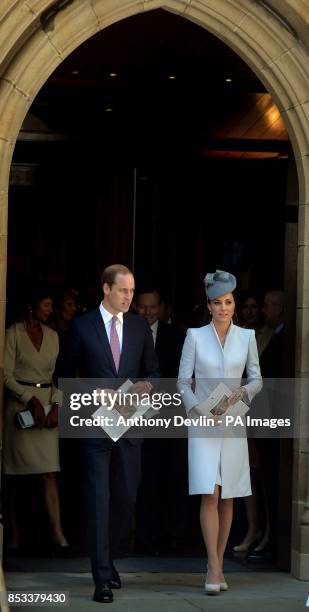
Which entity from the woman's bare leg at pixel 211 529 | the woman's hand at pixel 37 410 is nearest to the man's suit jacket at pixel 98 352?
the woman's bare leg at pixel 211 529

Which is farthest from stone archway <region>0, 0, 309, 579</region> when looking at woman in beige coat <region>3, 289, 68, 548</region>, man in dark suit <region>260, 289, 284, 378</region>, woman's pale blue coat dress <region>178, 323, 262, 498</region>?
woman in beige coat <region>3, 289, 68, 548</region>

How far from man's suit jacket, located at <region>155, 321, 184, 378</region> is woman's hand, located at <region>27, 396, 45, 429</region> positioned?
0.88 m

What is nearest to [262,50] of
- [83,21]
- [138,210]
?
[83,21]

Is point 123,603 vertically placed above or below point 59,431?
below

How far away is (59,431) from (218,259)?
4.98m

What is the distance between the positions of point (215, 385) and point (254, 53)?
2.13m

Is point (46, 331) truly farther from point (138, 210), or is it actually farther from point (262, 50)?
point (138, 210)

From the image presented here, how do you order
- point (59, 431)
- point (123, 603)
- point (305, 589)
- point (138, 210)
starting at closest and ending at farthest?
point (123, 603) < point (305, 589) < point (59, 431) < point (138, 210)

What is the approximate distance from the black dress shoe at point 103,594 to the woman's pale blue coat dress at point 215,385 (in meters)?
0.77

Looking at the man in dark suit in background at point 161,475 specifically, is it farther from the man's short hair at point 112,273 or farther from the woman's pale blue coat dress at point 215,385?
the man's short hair at point 112,273

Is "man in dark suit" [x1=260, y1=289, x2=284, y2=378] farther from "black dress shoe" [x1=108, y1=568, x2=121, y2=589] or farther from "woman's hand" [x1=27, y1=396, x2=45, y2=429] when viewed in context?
"black dress shoe" [x1=108, y1=568, x2=121, y2=589]

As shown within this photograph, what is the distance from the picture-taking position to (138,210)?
1368cm

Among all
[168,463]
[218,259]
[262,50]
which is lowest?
[168,463]

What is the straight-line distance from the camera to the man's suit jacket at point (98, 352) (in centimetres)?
777
